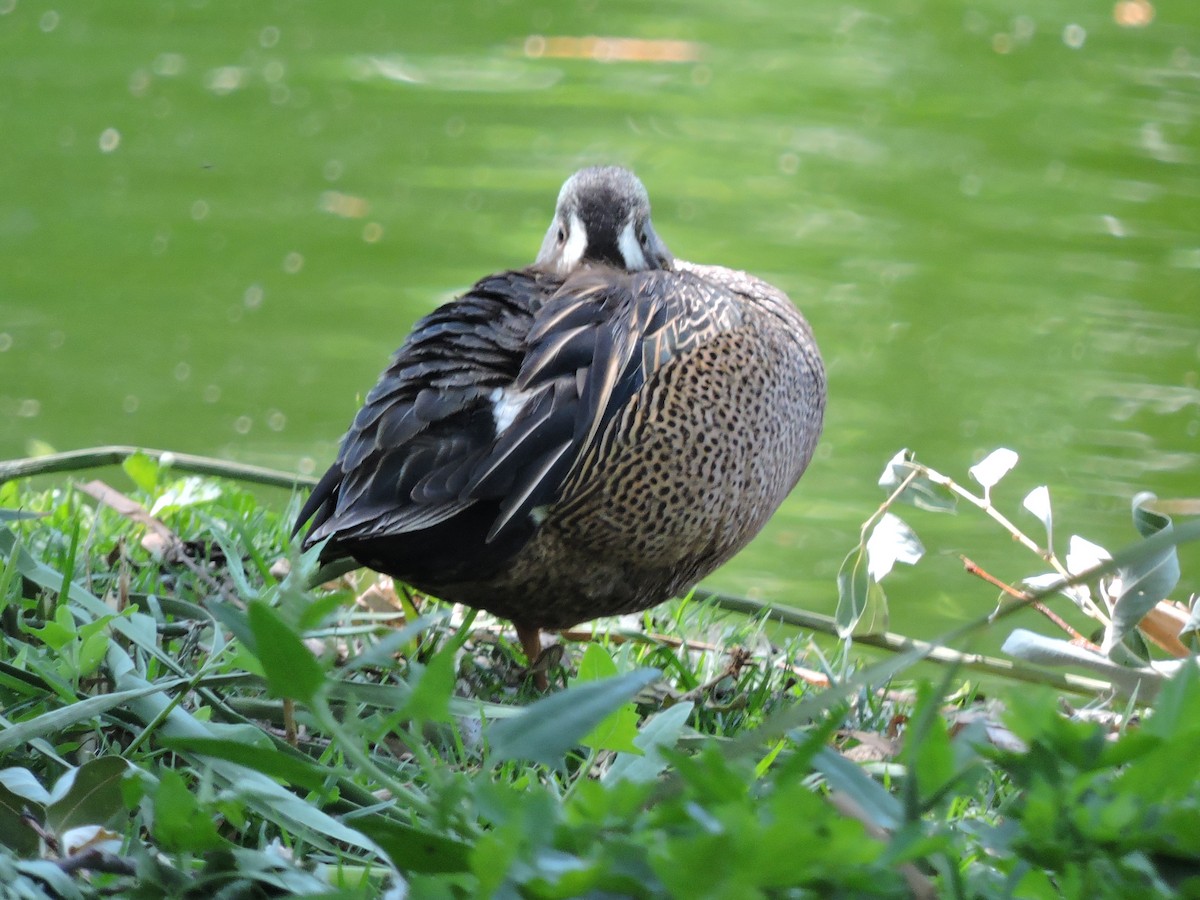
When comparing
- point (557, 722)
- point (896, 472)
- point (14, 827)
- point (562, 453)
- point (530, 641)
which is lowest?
point (530, 641)

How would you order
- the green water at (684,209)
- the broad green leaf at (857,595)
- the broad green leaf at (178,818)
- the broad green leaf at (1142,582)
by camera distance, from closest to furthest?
1. the broad green leaf at (178,818)
2. the broad green leaf at (1142,582)
3. the broad green leaf at (857,595)
4. the green water at (684,209)

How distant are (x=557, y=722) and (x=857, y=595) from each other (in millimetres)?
2013

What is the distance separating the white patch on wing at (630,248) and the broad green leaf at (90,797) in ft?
5.61

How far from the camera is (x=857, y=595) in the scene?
11.2 ft

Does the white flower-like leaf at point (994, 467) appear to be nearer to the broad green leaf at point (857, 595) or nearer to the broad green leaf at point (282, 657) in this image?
the broad green leaf at point (857, 595)

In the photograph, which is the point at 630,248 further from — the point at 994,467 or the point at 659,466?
the point at 994,467

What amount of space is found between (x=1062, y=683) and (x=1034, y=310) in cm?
495

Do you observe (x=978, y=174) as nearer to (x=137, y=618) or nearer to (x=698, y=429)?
(x=698, y=429)

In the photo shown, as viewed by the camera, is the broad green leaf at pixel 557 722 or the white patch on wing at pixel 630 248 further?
the white patch on wing at pixel 630 248

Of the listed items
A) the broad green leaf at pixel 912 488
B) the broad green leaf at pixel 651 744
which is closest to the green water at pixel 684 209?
the broad green leaf at pixel 912 488

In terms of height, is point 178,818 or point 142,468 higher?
point 178,818

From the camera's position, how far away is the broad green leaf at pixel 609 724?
1903 millimetres

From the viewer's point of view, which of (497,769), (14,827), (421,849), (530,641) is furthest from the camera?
(530,641)

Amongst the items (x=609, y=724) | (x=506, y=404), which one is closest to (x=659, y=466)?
(x=506, y=404)
